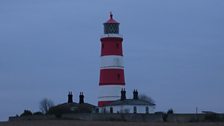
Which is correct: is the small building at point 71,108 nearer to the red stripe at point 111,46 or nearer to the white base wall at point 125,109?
the white base wall at point 125,109

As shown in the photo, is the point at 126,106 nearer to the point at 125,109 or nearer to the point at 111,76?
the point at 125,109

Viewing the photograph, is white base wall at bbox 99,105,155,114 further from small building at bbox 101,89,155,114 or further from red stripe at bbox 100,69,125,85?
red stripe at bbox 100,69,125,85

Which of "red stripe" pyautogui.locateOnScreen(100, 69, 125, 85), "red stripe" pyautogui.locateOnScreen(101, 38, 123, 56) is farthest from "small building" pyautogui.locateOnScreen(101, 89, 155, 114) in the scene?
"red stripe" pyautogui.locateOnScreen(101, 38, 123, 56)

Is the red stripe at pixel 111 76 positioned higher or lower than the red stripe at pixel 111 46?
lower

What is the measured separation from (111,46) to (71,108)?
6896mm

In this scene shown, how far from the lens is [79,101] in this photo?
2872 inches

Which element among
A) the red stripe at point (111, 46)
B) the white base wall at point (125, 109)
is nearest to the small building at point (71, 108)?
the white base wall at point (125, 109)

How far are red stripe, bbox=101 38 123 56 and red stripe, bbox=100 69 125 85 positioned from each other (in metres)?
1.45

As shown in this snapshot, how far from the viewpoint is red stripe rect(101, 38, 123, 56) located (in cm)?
6575

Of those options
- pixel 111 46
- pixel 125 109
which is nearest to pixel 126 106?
pixel 125 109

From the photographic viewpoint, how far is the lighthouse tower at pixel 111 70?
65.3 m

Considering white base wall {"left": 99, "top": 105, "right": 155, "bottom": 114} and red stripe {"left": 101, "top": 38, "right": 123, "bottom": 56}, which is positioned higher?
red stripe {"left": 101, "top": 38, "right": 123, "bottom": 56}

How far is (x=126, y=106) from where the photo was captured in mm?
65125

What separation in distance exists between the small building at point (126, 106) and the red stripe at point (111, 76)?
1.01 metres
